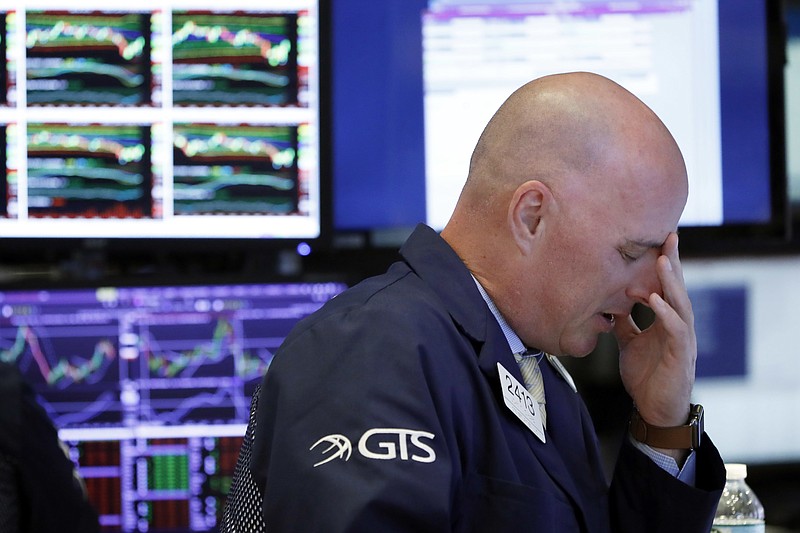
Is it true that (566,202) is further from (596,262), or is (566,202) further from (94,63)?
(94,63)

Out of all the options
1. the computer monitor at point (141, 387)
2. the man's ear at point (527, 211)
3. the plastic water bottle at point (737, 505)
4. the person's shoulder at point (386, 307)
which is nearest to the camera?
the person's shoulder at point (386, 307)

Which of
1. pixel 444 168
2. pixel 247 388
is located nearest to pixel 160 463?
pixel 247 388

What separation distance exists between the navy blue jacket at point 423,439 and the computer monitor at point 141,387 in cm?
74

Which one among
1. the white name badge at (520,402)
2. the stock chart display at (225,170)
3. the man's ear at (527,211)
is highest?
the stock chart display at (225,170)

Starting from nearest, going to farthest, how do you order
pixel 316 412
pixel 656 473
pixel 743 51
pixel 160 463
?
1. pixel 316 412
2. pixel 656 473
3. pixel 160 463
4. pixel 743 51

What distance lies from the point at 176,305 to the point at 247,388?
0.20 metres

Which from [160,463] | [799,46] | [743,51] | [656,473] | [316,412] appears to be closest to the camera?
[316,412]

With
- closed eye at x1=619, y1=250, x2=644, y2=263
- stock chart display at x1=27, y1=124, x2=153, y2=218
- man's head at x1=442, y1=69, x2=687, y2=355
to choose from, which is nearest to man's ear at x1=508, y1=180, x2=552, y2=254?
man's head at x1=442, y1=69, x2=687, y2=355

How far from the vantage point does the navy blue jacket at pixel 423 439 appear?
103 cm

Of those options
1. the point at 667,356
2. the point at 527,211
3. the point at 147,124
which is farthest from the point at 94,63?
the point at 667,356

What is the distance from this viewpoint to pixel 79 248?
2020 millimetres

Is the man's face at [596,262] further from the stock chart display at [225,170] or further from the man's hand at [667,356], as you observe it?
the stock chart display at [225,170]

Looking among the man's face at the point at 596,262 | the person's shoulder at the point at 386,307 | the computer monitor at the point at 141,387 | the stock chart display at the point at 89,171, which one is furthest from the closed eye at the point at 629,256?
the stock chart display at the point at 89,171

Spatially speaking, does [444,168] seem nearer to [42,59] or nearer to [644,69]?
[644,69]
